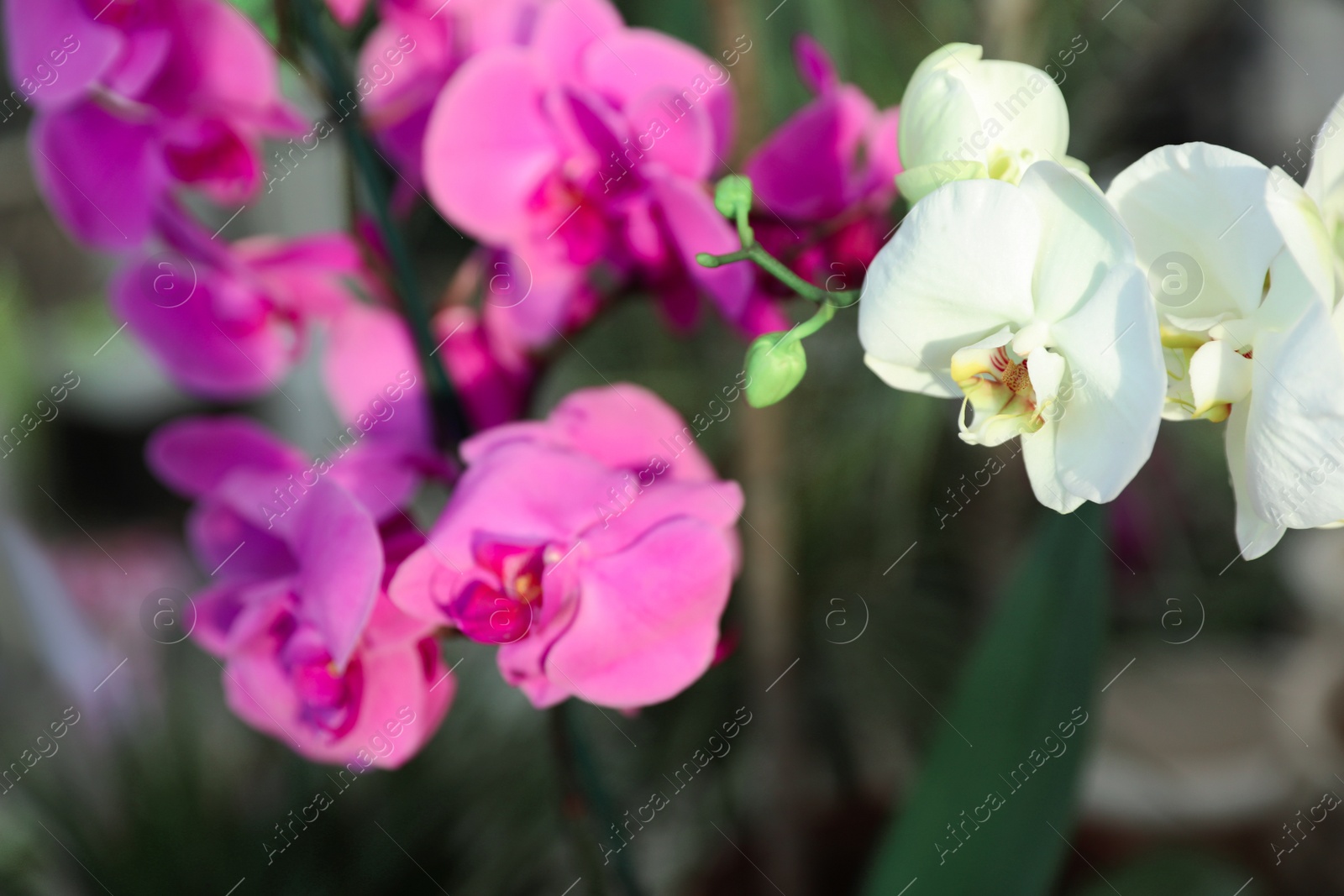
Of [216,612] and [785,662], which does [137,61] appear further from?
[785,662]

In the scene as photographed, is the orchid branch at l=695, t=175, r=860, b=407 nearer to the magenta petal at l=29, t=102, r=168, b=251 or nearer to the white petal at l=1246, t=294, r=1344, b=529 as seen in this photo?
the white petal at l=1246, t=294, r=1344, b=529

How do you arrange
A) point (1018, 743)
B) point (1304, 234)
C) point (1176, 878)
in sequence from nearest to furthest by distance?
point (1304, 234) < point (1018, 743) < point (1176, 878)

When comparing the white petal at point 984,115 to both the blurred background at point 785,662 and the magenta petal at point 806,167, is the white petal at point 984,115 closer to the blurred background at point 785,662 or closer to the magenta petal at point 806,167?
the magenta petal at point 806,167

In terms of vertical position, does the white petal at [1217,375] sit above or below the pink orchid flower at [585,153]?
below

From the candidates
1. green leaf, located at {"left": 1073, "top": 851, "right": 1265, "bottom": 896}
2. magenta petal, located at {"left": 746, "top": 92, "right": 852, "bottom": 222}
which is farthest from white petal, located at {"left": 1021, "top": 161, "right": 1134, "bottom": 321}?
green leaf, located at {"left": 1073, "top": 851, "right": 1265, "bottom": 896}

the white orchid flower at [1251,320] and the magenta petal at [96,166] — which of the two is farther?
the magenta petal at [96,166]

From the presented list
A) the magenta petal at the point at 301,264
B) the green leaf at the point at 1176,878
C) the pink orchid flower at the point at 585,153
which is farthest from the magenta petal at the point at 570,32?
the green leaf at the point at 1176,878

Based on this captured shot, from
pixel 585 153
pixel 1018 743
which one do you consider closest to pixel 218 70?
pixel 585 153
